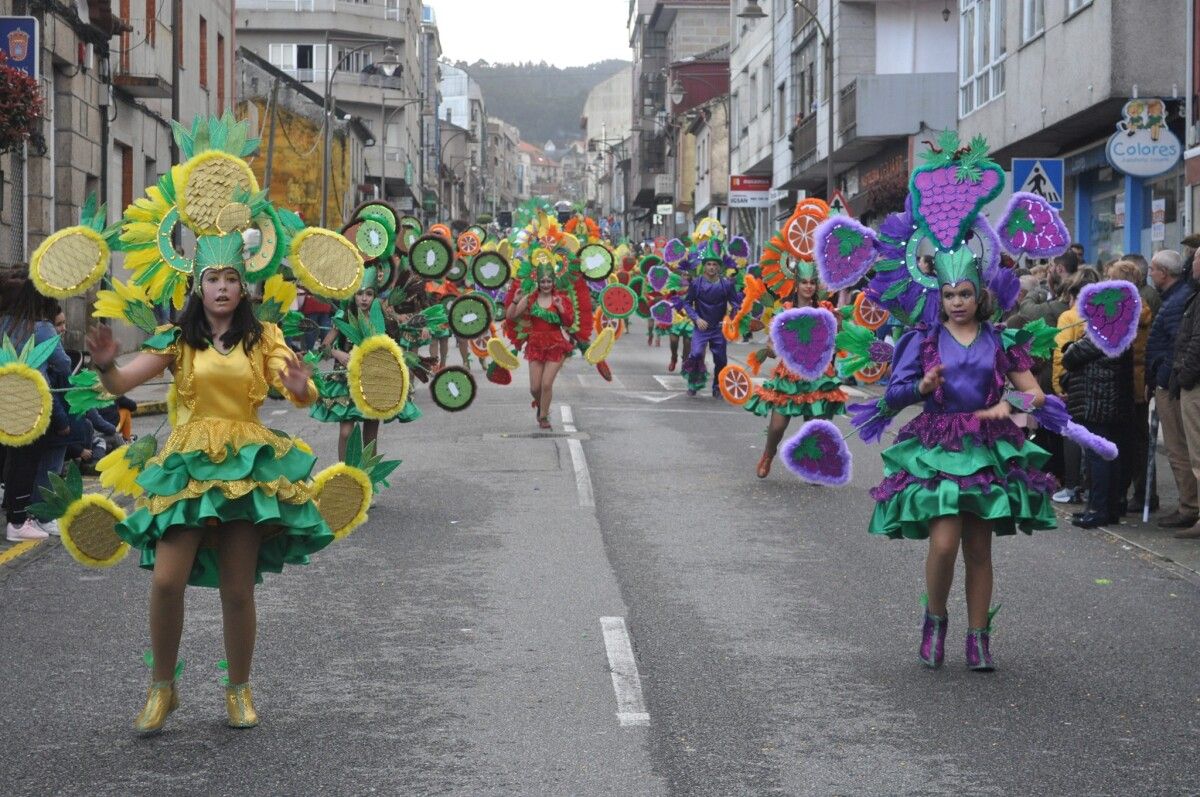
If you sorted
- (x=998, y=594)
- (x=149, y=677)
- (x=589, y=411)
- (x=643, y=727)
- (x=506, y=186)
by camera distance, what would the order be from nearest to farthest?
(x=643, y=727) → (x=149, y=677) → (x=998, y=594) → (x=589, y=411) → (x=506, y=186)

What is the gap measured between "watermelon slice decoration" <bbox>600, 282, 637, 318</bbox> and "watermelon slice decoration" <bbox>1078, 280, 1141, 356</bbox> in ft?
50.3

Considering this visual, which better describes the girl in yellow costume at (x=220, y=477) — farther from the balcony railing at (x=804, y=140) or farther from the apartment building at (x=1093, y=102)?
the balcony railing at (x=804, y=140)

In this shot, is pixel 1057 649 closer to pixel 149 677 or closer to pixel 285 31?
pixel 149 677

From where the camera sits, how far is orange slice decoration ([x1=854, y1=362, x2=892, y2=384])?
7.74 metres

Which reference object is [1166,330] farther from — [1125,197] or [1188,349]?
[1125,197]

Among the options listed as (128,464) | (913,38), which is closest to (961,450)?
(128,464)

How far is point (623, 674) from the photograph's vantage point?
6.72 m

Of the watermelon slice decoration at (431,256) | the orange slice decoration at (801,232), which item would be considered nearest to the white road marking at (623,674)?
the watermelon slice decoration at (431,256)

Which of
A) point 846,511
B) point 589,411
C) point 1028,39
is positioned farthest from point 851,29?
point 846,511

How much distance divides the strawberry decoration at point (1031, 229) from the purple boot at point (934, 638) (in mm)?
1742

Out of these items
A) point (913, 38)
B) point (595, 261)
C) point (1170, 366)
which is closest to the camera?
point (1170, 366)

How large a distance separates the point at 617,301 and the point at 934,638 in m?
16.4

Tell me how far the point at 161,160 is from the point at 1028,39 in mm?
16882

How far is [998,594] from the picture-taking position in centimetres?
876
